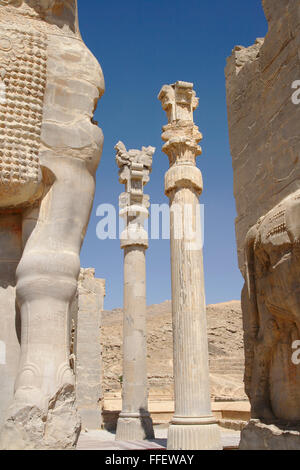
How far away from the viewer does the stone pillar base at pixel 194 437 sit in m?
7.03

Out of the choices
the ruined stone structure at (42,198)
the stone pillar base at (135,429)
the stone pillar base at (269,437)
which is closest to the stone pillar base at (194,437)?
the stone pillar base at (269,437)

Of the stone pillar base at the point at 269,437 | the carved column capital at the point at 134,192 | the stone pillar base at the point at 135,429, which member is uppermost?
the carved column capital at the point at 134,192

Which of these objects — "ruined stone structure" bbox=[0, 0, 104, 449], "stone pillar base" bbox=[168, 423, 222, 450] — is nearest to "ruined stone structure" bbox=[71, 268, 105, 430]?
"stone pillar base" bbox=[168, 423, 222, 450]

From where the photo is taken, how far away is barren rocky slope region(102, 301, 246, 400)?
24453 mm

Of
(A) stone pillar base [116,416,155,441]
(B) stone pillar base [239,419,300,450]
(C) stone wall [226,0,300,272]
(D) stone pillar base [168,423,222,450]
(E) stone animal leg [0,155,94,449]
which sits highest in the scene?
(C) stone wall [226,0,300,272]

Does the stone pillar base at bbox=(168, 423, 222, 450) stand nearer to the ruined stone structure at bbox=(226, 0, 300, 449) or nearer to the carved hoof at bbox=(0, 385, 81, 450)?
the ruined stone structure at bbox=(226, 0, 300, 449)

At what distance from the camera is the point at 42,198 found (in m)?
2.86

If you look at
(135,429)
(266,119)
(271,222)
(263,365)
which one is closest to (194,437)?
(263,365)

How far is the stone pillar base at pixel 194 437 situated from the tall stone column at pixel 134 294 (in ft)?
12.5

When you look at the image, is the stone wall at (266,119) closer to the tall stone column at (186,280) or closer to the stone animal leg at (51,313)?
the stone animal leg at (51,313)

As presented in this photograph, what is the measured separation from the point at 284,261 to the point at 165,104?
6.27m

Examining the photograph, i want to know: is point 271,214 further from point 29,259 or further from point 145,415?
point 145,415

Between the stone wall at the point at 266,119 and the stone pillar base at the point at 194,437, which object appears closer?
the stone wall at the point at 266,119

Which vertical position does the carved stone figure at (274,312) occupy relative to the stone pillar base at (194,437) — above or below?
above
